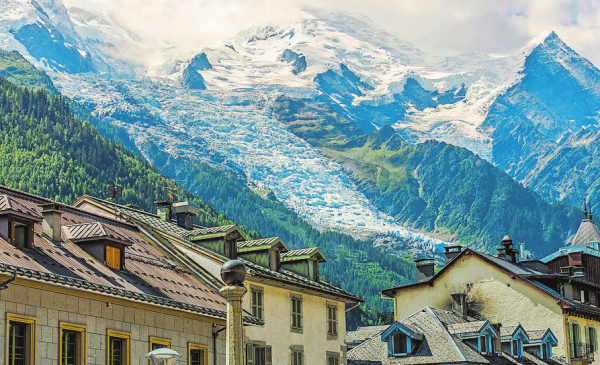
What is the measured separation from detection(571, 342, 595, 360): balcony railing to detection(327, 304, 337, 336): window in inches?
1000

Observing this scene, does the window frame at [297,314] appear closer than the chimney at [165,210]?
Yes

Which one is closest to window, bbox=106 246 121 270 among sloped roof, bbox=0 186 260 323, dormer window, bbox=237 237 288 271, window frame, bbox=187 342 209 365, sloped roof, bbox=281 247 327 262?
sloped roof, bbox=0 186 260 323

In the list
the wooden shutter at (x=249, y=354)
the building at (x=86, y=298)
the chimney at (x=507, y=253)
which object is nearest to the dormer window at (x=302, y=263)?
the wooden shutter at (x=249, y=354)

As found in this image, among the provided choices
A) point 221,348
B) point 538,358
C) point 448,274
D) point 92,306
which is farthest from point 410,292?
point 92,306

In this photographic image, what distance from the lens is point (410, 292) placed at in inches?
3285

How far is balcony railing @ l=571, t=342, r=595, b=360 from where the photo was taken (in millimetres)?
75438

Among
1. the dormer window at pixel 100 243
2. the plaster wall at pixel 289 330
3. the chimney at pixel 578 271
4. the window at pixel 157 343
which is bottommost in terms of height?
the window at pixel 157 343

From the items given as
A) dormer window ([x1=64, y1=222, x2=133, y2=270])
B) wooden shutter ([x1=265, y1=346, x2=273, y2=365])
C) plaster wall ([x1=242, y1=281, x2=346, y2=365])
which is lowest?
wooden shutter ([x1=265, y1=346, x2=273, y2=365])

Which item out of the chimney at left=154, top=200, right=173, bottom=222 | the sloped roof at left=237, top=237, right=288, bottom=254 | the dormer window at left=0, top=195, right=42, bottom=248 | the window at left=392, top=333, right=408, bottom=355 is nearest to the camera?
the dormer window at left=0, top=195, right=42, bottom=248

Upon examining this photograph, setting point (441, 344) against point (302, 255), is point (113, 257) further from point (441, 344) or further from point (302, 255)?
point (441, 344)

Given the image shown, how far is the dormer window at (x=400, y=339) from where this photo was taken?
6425 centimetres

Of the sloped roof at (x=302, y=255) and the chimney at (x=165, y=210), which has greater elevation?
the chimney at (x=165, y=210)

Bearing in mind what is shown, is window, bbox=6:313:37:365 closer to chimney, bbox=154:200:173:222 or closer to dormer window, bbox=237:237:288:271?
dormer window, bbox=237:237:288:271

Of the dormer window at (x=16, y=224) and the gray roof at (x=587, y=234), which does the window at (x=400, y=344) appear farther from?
the gray roof at (x=587, y=234)
